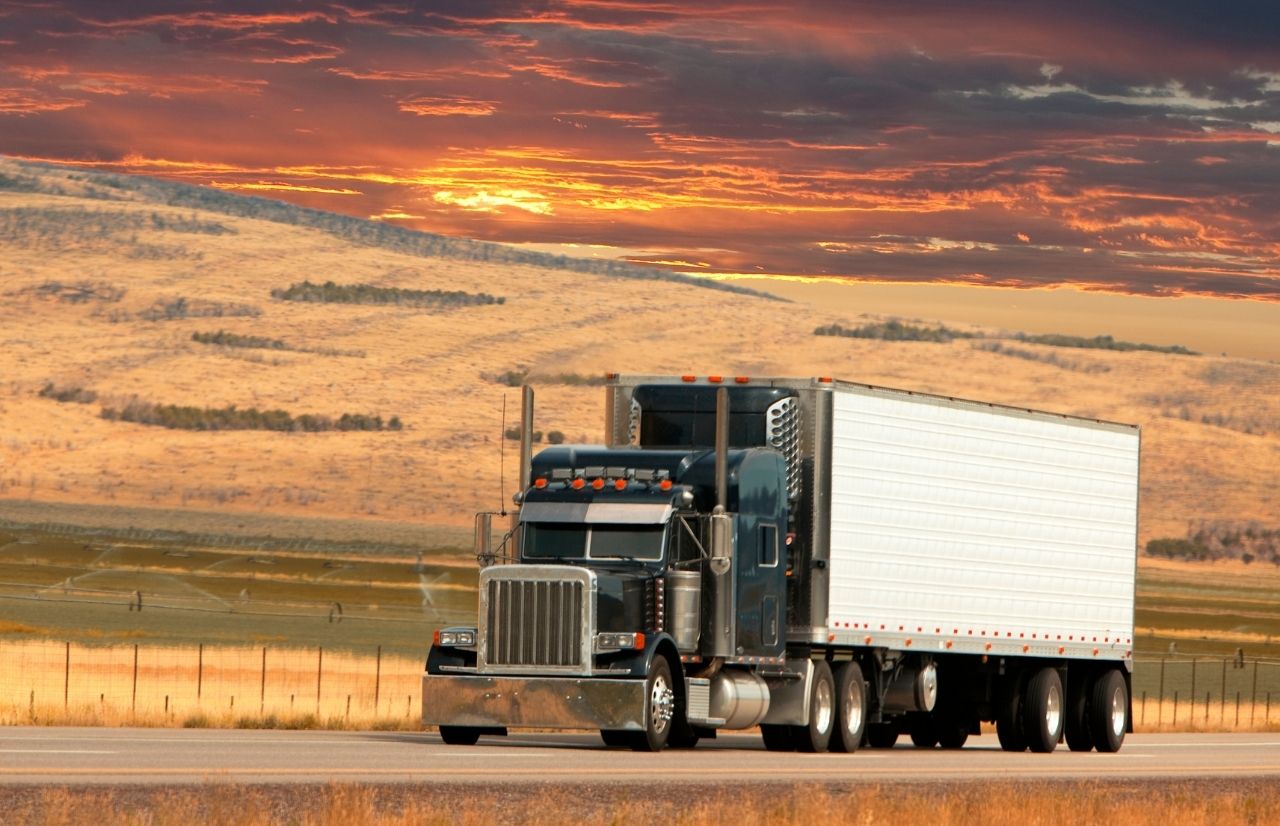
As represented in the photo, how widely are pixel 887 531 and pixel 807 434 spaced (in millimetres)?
2164

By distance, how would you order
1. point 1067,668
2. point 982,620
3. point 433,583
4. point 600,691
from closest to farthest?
1. point 600,691
2. point 982,620
3. point 1067,668
4. point 433,583

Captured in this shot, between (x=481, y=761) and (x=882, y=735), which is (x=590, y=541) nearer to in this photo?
(x=481, y=761)

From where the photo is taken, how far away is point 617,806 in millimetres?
22156

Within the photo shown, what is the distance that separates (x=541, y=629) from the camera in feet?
100

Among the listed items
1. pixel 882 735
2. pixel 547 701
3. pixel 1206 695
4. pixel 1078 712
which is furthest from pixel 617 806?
pixel 1206 695

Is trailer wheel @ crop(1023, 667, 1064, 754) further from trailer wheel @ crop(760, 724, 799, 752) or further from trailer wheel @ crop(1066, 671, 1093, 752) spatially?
trailer wheel @ crop(760, 724, 799, 752)

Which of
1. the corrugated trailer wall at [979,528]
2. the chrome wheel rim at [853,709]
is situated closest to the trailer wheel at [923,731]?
the corrugated trailer wall at [979,528]

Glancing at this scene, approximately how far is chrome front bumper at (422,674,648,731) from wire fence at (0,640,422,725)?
25.3ft

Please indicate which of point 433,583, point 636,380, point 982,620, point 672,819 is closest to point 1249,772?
point 982,620

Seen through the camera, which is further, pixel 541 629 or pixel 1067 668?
pixel 1067 668

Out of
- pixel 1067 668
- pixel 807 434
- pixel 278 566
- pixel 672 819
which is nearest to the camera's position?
pixel 672 819

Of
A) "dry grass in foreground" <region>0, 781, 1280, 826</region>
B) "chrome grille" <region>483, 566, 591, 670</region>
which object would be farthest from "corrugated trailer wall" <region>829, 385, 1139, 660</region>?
"dry grass in foreground" <region>0, 781, 1280, 826</region>

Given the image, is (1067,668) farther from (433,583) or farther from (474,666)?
(433,583)

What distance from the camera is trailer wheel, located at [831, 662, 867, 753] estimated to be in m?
33.8
